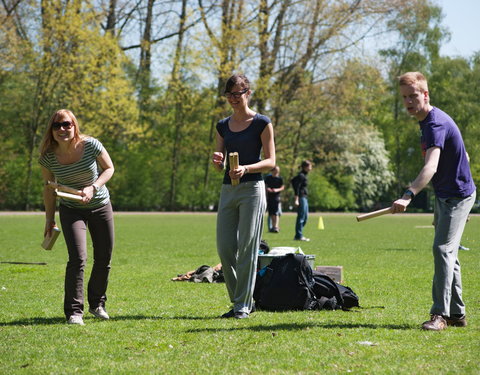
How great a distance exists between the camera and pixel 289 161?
1885 inches

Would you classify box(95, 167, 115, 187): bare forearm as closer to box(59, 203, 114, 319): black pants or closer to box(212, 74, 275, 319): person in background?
box(59, 203, 114, 319): black pants

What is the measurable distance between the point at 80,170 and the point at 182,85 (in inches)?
1592

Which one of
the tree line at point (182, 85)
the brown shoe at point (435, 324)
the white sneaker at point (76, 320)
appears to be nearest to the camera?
the brown shoe at point (435, 324)

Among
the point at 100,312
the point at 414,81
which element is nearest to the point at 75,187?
the point at 100,312

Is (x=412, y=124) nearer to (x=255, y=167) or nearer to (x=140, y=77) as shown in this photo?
(x=140, y=77)

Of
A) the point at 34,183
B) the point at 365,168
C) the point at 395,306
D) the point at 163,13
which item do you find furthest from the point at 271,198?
the point at 365,168

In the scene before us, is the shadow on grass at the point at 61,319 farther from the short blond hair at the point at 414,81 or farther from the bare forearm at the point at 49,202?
the short blond hair at the point at 414,81

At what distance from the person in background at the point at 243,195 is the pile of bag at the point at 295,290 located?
1.48 feet

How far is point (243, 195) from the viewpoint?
6727 mm

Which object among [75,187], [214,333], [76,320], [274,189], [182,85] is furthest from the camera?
[182,85]

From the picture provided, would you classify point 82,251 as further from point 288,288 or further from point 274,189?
point 274,189

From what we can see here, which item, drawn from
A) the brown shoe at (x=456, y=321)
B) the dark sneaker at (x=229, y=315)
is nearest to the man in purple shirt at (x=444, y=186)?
the brown shoe at (x=456, y=321)

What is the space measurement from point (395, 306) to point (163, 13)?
42892 mm

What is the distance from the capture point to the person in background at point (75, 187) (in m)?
6.37
